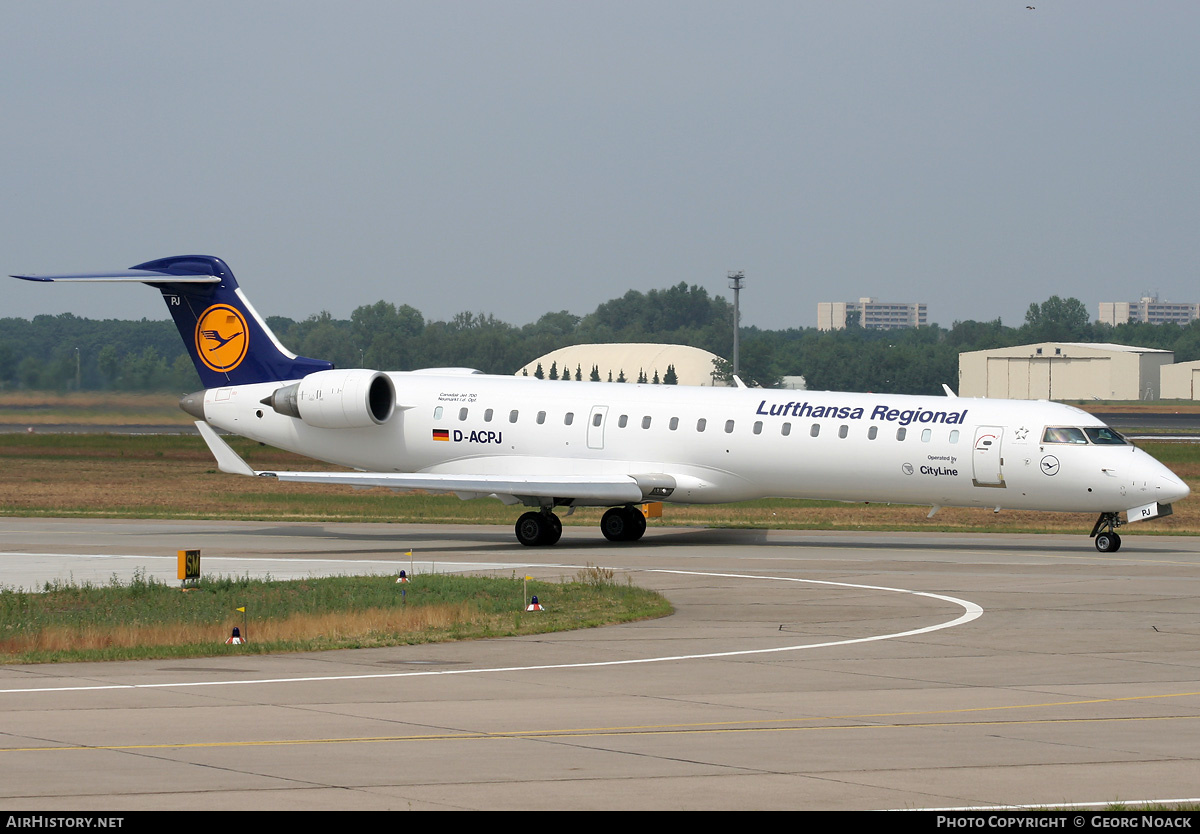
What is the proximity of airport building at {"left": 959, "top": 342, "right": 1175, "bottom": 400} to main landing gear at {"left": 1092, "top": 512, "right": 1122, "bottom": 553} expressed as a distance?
108762 mm

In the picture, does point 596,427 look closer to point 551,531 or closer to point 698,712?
point 551,531

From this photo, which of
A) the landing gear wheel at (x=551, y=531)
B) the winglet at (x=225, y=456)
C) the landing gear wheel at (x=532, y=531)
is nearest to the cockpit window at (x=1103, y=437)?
the landing gear wheel at (x=551, y=531)

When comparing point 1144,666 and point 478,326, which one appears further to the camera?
point 478,326

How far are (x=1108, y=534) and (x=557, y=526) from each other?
11.3 m

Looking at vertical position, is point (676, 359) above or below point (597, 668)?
above

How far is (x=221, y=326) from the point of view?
3506 cm

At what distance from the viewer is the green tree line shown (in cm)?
4962

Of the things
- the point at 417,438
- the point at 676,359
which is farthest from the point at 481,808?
the point at 676,359

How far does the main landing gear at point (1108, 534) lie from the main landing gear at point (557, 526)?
9.58 m

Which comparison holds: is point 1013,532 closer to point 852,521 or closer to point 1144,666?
point 852,521

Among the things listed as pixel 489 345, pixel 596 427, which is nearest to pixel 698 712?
pixel 596 427

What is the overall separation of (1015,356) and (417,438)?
112 m

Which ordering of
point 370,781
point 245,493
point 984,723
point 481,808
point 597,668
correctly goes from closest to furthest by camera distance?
point 481,808
point 370,781
point 984,723
point 597,668
point 245,493

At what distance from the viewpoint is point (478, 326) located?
99.9 meters
